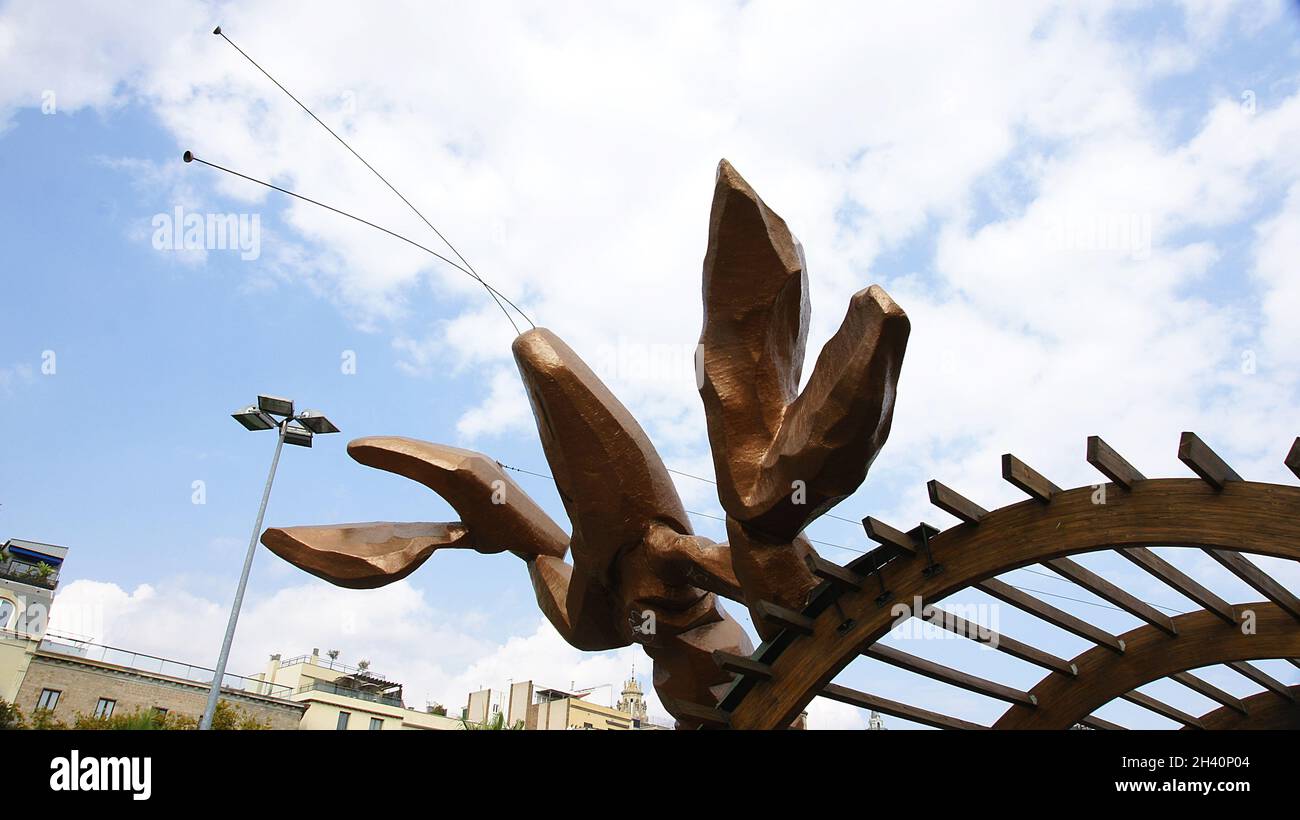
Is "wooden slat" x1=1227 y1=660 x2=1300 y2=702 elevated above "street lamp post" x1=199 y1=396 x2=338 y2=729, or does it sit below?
below

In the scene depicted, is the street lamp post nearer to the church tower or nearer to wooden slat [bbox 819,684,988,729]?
wooden slat [bbox 819,684,988,729]

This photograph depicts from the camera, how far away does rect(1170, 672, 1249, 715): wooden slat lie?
639 centimetres

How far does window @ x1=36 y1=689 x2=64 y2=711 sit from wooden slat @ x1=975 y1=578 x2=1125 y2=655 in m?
29.9

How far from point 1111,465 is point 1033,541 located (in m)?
0.59

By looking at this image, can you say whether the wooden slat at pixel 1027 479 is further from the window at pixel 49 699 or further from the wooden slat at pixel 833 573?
the window at pixel 49 699

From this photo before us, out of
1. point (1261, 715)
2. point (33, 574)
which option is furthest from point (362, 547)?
point (33, 574)

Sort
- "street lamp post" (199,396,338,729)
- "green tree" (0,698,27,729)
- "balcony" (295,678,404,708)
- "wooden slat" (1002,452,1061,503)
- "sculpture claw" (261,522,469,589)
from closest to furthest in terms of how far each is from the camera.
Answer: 1. "wooden slat" (1002,452,1061,503)
2. "sculpture claw" (261,522,469,589)
3. "street lamp post" (199,396,338,729)
4. "green tree" (0,698,27,729)
5. "balcony" (295,678,404,708)

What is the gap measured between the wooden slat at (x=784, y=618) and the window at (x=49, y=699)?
1136 inches

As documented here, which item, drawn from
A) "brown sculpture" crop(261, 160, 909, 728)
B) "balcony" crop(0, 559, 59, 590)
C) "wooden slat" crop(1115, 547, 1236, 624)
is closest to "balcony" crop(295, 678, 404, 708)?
"balcony" crop(0, 559, 59, 590)

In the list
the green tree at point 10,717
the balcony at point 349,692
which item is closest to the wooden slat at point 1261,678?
the green tree at point 10,717
